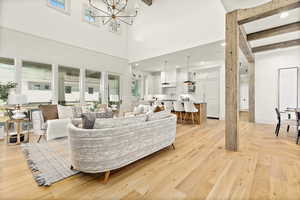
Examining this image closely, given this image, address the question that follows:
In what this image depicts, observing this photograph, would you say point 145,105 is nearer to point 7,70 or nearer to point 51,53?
point 51,53

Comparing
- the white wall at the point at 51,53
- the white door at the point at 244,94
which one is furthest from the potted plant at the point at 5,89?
the white door at the point at 244,94

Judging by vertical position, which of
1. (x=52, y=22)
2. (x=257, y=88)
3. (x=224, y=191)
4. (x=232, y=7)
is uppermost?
(x=52, y=22)

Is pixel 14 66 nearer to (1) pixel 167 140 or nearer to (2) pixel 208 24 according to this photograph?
(1) pixel 167 140

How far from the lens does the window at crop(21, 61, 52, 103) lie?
4.25m

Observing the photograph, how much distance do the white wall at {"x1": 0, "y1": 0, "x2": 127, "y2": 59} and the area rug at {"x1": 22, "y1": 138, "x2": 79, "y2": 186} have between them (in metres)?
3.73

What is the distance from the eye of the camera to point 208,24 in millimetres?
4273

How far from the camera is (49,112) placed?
3562 mm

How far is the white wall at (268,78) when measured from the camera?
495 cm

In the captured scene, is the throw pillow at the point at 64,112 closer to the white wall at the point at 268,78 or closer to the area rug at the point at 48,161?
the area rug at the point at 48,161

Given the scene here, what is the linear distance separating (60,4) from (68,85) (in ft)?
9.81

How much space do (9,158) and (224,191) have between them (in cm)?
334

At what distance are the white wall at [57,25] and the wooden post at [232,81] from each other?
5.13 metres

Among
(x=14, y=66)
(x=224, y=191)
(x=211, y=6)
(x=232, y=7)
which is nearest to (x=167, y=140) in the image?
(x=224, y=191)

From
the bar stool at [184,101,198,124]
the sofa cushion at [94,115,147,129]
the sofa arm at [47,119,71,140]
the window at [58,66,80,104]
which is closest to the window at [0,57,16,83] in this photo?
the window at [58,66,80,104]
